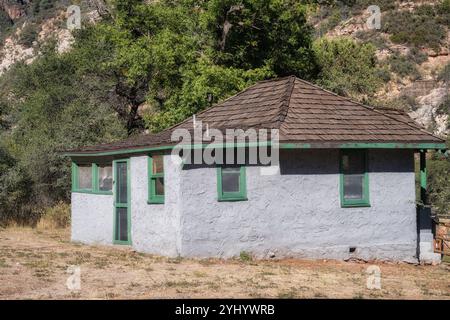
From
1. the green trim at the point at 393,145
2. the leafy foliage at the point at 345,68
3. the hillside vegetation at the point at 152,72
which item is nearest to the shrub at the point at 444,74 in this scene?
the hillside vegetation at the point at 152,72

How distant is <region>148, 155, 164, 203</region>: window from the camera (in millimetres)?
15836

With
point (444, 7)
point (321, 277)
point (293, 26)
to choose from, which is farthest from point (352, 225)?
point (444, 7)

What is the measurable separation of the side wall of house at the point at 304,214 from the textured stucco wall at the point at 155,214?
0.35 meters

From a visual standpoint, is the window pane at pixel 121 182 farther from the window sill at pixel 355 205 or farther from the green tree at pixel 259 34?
the green tree at pixel 259 34

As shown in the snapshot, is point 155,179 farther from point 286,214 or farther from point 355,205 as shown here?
point 355,205

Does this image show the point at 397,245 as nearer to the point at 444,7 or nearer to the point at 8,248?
the point at 8,248

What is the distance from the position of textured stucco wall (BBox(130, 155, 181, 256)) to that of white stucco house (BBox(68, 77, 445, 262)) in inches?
0.9

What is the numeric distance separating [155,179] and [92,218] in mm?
3562

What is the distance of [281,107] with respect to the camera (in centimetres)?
1659

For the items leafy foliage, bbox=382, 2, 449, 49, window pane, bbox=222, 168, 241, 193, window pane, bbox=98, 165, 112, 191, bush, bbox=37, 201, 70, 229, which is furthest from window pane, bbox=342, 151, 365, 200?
leafy foliage, bbox=382, 2, 449, 49

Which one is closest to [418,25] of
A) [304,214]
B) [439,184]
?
[439,184]

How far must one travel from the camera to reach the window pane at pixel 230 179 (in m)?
15.2

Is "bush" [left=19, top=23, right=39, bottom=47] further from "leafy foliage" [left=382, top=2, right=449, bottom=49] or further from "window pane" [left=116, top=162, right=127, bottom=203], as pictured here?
"window pane" [left=116, top=162, right=127, bottom=203]

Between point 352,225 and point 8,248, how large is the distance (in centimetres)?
854
